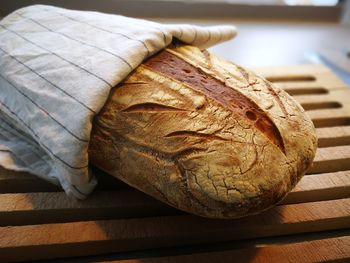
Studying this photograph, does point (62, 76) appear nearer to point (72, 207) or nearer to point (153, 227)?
point (72, 207)

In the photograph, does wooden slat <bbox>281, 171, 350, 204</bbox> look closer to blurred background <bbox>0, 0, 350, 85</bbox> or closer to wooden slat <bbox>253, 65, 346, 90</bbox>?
wooden slat <bbox>253, 65, 346, 90</bbox>

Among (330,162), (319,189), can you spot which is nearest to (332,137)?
(330,162)

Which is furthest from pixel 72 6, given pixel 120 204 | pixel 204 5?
pixel 120 204

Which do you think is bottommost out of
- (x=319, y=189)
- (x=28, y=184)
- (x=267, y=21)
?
(x=28, y=184)

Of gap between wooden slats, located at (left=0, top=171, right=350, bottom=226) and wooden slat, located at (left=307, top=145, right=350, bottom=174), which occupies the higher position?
wooden slat, located at (left=307, top=145, right=350, bottom=174)

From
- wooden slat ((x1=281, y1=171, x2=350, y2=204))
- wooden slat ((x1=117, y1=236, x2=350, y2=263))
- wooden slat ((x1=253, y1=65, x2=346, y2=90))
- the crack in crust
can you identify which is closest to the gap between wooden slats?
wooden slat ((x1=281, y1=171, x2=350, y2=204))
